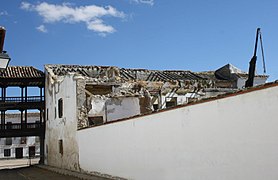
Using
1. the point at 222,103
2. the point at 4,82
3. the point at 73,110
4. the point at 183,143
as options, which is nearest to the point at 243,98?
the point at 222,103

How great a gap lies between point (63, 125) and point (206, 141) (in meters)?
14.2

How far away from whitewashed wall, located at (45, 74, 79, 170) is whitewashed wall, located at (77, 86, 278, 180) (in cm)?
649

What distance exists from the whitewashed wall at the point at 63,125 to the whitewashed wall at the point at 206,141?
6.49 meters

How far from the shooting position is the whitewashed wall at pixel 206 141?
556cm

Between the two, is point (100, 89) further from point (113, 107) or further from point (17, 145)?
point (17, 145)

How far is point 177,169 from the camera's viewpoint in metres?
8.20

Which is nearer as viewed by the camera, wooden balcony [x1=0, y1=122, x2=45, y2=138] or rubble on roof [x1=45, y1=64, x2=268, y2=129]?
rubble on roof [x1=45, y1=64, x2=268, y2=129]

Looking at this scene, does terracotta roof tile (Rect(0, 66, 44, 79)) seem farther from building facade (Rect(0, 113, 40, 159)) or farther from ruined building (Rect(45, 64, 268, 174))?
building facade (Rect(0, 113, 40, 159))

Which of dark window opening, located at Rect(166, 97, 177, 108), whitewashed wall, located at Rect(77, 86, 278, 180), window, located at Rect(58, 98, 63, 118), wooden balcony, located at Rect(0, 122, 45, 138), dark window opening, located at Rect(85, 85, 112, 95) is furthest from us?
wooden balcony, located at Rect(0, 122, 45, 138)

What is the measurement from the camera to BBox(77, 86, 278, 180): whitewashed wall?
5562mm

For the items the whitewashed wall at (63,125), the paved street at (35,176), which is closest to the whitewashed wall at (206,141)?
the paved street at (35,176)

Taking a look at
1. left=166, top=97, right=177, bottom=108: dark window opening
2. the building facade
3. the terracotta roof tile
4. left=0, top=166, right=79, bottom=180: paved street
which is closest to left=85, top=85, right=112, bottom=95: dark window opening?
left=166, top=97, right=177, bottom=108: dark window opening

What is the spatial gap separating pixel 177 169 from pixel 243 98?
281cm

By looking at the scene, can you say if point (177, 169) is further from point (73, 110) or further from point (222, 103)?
point (73, 110)
